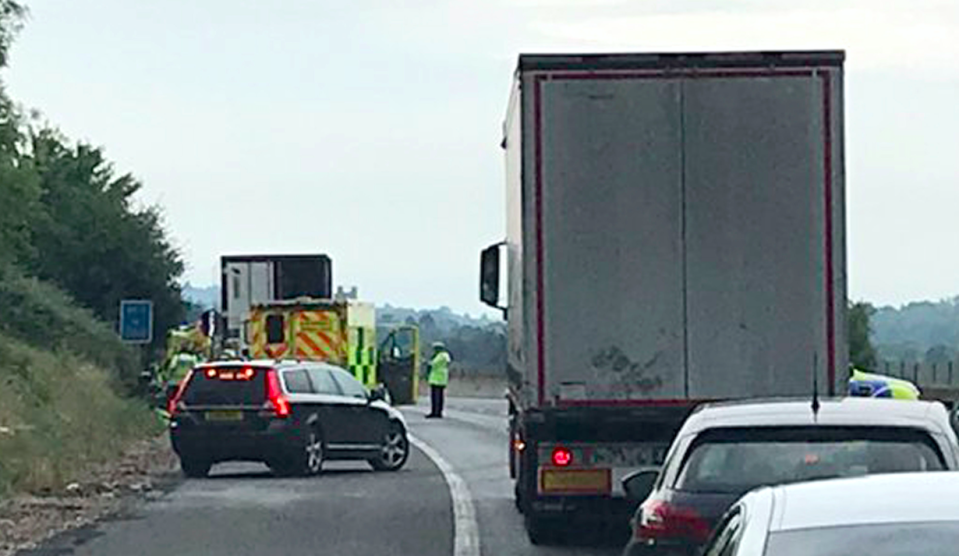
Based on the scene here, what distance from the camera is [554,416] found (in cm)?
1769

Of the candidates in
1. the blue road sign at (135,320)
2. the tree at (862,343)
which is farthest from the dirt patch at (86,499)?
the tree at (862,343)

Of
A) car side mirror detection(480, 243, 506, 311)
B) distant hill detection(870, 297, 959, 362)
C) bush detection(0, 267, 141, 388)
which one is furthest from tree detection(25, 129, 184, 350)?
distant hill detection(870, 297, 959, 362)

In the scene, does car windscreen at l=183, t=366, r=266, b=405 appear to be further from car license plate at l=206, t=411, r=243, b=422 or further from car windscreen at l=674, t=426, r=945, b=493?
car windscreen at l=674, t=426, r=945, b=493

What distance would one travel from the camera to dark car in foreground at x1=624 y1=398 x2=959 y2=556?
10453 millimetres

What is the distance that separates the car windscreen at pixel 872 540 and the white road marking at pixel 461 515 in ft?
39.7

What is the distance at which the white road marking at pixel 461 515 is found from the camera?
61.0 feet

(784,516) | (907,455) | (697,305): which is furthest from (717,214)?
(784,516)

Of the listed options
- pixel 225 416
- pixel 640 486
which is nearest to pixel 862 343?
pixel 225 416

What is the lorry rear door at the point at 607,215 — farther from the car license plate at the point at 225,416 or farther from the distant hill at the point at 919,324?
the distant hill at the point at 919,324

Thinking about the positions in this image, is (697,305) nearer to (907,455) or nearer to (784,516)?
(907,455)

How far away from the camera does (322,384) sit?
29.2m

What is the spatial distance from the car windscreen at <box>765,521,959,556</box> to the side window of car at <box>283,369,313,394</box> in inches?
893

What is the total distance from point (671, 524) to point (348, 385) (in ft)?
63.5

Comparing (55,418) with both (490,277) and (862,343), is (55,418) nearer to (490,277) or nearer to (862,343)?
(490,277)
